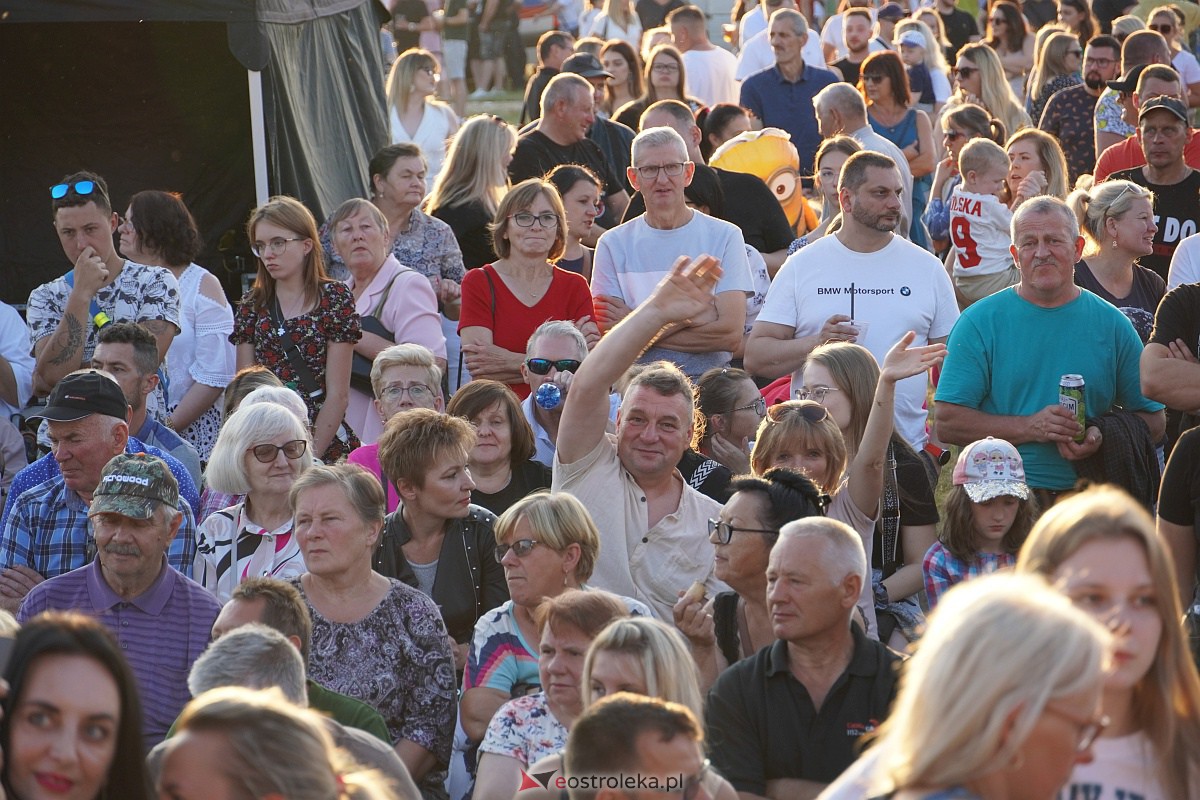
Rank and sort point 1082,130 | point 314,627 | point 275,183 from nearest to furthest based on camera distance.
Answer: point 314,627
point 275,183
point 1082,130

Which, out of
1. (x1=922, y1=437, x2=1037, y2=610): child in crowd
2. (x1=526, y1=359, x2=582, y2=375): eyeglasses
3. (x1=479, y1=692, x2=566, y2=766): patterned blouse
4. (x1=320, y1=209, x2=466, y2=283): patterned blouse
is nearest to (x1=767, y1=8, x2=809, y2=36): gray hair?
(x1=320, y1=209, x2=466, y2=283): patterned blouse

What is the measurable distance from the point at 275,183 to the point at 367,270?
207 centimetres

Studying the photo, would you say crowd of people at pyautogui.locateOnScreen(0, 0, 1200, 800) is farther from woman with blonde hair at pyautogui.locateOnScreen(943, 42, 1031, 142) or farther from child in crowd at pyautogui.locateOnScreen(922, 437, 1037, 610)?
woman with blonde hair at pyautogui.locateOnScreen(943, 42, 1031, 142)

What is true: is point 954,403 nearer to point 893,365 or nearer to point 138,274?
point 893,365

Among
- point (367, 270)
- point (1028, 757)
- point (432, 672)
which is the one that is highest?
point (367, 270)

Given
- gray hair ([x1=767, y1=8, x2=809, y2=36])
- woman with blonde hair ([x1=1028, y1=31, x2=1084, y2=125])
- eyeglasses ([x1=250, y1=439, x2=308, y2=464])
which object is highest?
gray hair ([x1=767, y1=8, x2=809, y2=36])

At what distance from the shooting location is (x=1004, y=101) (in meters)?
12.0

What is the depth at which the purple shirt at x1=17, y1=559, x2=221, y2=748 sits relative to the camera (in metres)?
4.87

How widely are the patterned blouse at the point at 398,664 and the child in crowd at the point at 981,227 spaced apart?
4767 mm

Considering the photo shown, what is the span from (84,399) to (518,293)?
225cm

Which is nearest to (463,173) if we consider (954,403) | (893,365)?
(954,403)

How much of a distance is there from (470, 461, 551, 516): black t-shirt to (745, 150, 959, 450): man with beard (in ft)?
4.26

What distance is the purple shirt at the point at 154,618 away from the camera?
192 inches

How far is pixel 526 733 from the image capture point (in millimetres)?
4316
